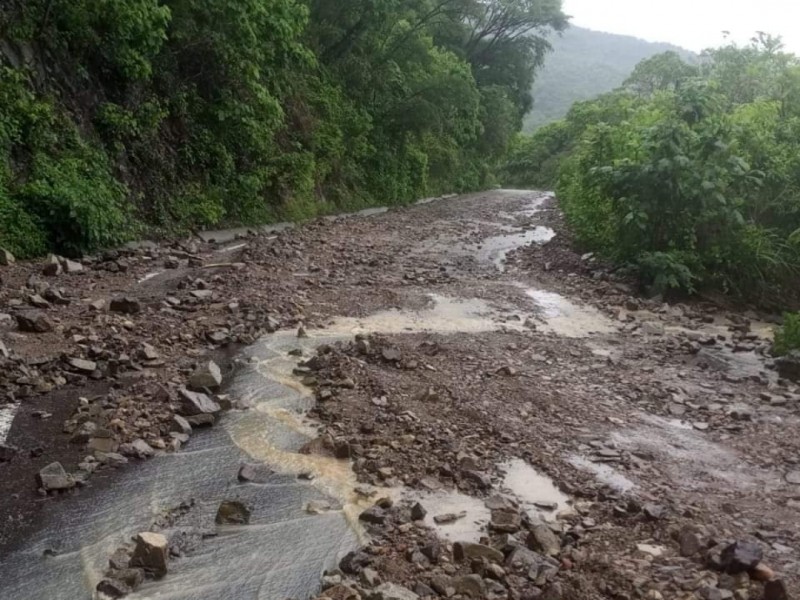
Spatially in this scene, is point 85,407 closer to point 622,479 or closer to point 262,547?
point 262,547

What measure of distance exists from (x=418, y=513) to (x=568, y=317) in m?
6.79

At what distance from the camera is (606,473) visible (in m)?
5.59

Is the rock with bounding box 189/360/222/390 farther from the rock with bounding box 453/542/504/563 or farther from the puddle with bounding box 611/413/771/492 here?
the puddle with bounding box 611/413/771/492

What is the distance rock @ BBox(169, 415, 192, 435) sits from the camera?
5.94 metres

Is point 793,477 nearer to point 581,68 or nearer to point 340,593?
point 340,593

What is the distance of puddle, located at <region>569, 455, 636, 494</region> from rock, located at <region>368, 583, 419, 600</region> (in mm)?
2127

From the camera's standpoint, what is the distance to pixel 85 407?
608 cm

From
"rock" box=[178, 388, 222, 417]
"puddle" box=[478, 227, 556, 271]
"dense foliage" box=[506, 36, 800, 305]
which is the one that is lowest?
"puddle" box=[478, 227, 556, 271]

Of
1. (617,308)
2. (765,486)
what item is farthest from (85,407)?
(617,308)

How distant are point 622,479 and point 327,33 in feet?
67.6

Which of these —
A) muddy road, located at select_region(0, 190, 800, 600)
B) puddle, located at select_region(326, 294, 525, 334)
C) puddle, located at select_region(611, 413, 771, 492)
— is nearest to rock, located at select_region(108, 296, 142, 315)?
muddy road, located at select_region(0, 190, 800, 600)

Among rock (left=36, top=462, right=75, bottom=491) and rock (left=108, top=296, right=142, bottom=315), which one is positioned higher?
rock (left=108, top=296, right=142, bottom=315)

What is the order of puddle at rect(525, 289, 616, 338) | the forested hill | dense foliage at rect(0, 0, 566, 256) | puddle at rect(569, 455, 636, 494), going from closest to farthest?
1. puddle at rect(569, 455, 636, 494)
2. puddle at rect(525, 289, 616, 338)
3. dense foliage at rect(0, 0, 566, 256)
4. the forested hill

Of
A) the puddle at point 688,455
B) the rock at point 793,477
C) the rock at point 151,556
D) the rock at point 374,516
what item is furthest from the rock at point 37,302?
the rock at point 793,477
